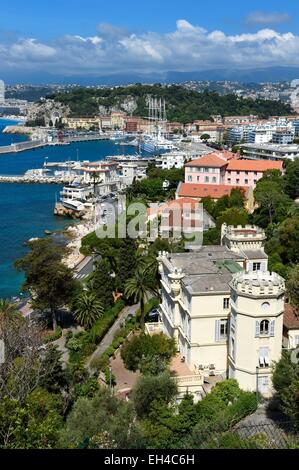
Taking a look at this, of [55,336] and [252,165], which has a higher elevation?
[252,165]

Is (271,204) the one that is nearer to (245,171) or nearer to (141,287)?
(141,287)

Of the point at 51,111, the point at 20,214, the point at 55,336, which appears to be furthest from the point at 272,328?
the point at 51,111

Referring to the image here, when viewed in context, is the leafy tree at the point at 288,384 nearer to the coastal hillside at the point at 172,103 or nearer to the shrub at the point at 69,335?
the shrub at the point at 69,335

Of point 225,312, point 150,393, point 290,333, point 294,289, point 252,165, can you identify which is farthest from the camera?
point 252,165

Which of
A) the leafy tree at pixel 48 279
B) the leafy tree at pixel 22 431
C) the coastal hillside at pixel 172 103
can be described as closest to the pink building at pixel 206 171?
the leafy tree at pixel 48 279

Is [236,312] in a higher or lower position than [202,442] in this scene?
higher

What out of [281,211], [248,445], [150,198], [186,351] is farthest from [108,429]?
[150,198]

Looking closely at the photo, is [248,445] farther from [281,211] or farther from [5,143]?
[5,143]
